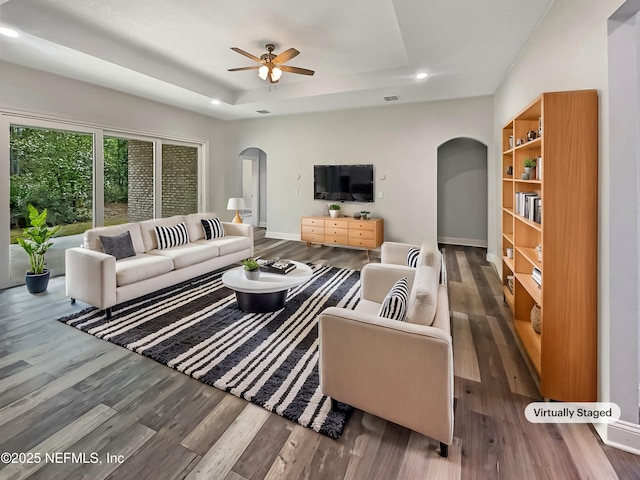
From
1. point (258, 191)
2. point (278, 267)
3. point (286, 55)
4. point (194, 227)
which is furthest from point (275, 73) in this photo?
point (258, 191)

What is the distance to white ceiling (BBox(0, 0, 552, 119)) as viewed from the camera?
309 centimetres

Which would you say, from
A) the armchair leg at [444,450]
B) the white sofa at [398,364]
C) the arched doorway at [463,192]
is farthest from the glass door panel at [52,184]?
the arched doorway at [463,192]

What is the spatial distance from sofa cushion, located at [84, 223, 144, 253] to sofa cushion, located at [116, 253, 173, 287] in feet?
0.56

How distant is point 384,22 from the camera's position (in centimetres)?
345

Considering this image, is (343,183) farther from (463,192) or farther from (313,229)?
(463,192)

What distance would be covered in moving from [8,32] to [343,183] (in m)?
5.12

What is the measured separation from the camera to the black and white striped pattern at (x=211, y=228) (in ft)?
16.9

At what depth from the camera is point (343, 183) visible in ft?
22.1

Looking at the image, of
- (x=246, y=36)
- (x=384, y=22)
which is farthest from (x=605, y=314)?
(x=246, y=36)

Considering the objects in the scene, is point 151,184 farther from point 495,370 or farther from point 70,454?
point 495,370

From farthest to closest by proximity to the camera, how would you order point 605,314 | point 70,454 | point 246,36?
point 246,36 < point 605,314 < point 70,454

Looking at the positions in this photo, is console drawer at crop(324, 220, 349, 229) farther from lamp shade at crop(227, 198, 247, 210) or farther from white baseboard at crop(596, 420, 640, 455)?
white baseboard at crop(596, 420, 640, 455)

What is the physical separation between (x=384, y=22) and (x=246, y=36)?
1.60m

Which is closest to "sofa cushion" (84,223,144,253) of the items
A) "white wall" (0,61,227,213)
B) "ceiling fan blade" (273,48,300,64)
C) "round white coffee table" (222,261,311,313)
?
"round white coffee table" (222,261,311,313)
